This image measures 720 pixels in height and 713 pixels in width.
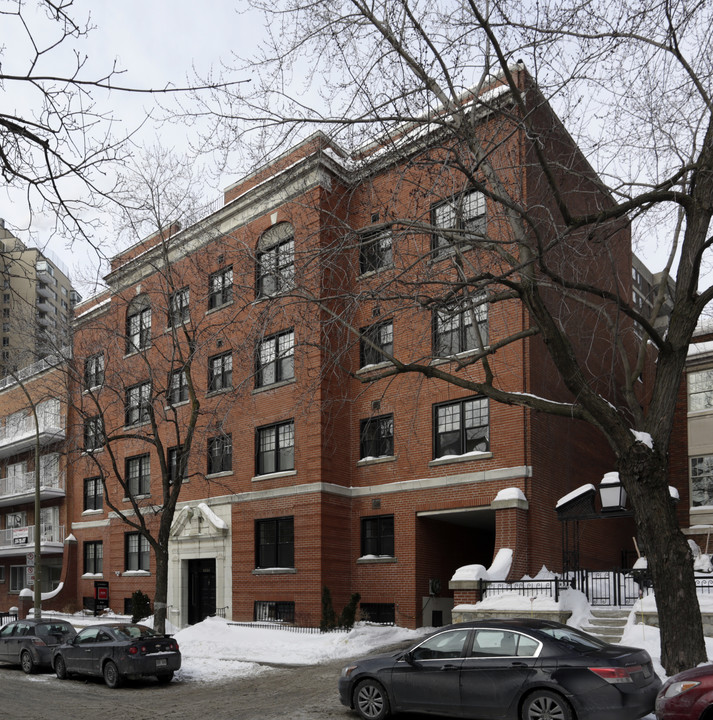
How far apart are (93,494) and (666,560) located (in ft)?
106

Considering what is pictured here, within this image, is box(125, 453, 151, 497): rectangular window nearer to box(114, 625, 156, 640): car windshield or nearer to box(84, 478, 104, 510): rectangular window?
box(84, 478, 104, 510): rectangular window

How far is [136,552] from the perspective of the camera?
115 feet

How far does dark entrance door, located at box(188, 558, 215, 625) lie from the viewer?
30.8 metres

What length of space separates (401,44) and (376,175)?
3254mm

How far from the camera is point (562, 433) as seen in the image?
84.0 ft

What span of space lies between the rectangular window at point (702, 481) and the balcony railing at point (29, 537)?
95.0 ft

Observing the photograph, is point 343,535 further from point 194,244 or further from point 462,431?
point 194,244

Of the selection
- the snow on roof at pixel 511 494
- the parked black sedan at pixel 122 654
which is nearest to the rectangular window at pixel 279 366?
the snow on roof at pixel 511 494

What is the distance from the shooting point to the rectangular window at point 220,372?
30391 millimetres

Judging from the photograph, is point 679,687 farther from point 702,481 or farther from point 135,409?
point 135,409

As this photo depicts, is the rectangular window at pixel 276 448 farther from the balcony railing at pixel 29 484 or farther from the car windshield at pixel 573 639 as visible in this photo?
the car windshield at pixel 573 639

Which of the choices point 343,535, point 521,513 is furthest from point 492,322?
point 343,535

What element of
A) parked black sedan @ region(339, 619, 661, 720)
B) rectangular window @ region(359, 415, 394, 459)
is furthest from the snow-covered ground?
rectangular window @ region(359, 415, 394, 459)

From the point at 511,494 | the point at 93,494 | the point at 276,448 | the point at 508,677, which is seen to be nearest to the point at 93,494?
the point at 93,494
